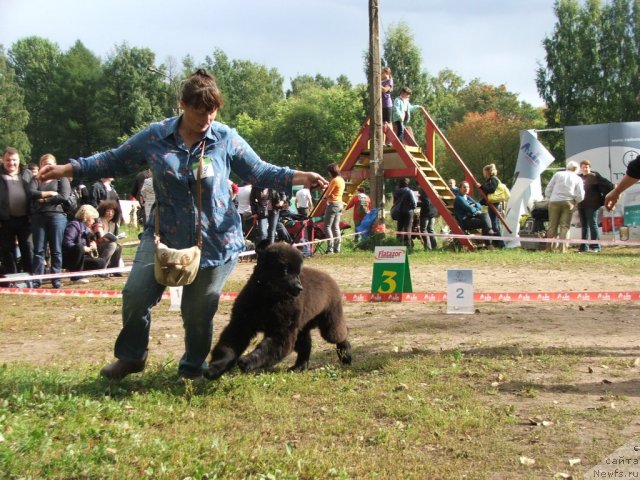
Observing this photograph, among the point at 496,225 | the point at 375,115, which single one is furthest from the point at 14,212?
the point at 496,225

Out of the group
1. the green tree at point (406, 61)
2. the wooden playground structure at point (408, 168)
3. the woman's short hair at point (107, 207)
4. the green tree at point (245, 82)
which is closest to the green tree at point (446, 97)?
the green tree at point (406, 61)

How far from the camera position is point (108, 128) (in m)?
72.0

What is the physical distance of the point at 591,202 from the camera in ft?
55.0

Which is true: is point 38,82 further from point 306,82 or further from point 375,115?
point 375,115

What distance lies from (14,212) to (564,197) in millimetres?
11795

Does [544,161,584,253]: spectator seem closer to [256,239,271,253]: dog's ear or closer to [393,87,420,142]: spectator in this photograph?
[393,87,420,142]: spectator

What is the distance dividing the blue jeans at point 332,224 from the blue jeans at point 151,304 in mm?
11579

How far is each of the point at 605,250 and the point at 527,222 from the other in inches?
96.4

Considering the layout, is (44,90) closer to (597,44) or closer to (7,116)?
(7,116)

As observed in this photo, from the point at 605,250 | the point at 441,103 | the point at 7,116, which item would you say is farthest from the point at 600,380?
the point at 441,103

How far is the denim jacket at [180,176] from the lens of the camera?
458cm

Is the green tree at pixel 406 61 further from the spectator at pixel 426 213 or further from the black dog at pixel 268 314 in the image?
the black dog at pixel 268 314

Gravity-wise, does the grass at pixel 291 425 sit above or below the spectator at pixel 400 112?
below

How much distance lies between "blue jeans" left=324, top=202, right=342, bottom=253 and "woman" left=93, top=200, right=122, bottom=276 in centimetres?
511
